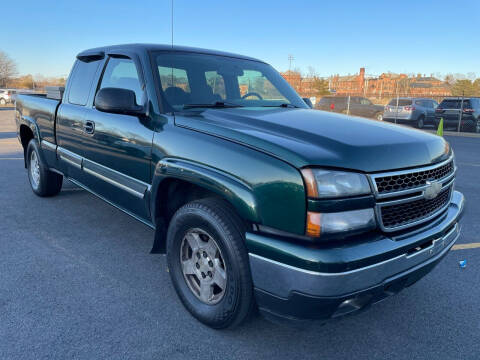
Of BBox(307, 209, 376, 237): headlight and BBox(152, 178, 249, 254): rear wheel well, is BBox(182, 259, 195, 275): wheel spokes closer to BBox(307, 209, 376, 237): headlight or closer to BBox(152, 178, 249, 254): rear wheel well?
BBox(152, 178, 249, 254): rear wheel well

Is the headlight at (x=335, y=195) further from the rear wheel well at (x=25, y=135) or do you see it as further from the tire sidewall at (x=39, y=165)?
the rear wheel well at (x=25, y=135)

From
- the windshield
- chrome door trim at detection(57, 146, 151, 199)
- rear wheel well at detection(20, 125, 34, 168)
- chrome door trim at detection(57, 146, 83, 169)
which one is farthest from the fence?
chrome door trim at detection(57, 146, 151, 199)

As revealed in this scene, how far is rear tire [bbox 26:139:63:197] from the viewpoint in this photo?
16.9 ft

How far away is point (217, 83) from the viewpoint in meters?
3.49

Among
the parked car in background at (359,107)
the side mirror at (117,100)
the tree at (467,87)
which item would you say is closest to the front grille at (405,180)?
the side mirror at (117,100)

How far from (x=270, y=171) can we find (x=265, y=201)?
16cm

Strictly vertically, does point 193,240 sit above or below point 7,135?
above

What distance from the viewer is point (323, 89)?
6406cm

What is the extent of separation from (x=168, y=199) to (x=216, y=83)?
1.16 meters

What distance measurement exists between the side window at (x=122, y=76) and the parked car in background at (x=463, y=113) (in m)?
18.1

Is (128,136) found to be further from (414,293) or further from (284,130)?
(414,293)

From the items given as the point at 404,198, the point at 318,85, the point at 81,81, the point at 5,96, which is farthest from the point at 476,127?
the point at 318,85

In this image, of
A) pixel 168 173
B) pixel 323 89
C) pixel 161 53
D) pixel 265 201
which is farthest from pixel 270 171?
pixel 323 89

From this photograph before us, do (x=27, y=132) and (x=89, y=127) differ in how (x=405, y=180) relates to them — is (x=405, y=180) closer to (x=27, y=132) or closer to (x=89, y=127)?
(x=89, y=127)
